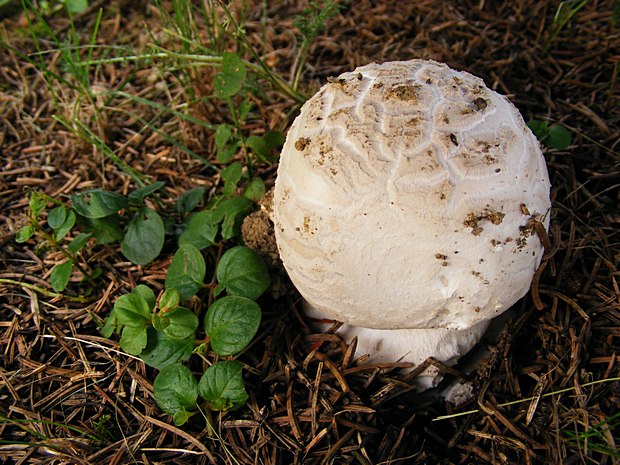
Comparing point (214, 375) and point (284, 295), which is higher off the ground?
point (214, 375)

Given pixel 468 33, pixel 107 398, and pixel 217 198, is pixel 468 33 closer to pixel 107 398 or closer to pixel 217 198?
pixel 217 198

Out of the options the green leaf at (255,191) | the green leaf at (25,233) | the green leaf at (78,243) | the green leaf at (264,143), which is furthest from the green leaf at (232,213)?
the green leaf at (25,233)

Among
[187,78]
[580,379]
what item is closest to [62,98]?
[187,78]

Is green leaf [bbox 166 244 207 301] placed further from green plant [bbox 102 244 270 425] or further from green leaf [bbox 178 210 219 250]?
green leaf [bbox 178 210 219 250]

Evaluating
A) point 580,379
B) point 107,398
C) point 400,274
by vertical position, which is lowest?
point 580,379

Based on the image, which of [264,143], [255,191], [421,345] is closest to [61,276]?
[255,191]

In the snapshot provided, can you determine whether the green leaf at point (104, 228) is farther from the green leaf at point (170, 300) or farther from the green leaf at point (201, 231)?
the green leaf at point (170, 300)
